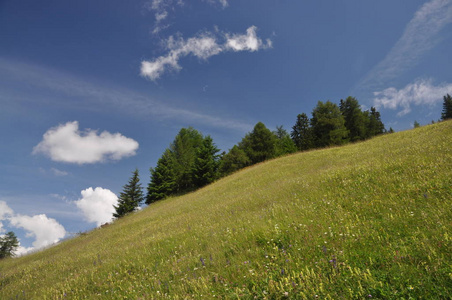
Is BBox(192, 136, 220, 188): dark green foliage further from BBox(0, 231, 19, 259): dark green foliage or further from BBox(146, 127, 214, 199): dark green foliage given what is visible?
BBox(0, 231, 19, 259): dark green foliage

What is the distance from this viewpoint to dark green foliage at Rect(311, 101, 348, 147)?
50.9 meters

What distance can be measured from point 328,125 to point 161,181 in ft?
148

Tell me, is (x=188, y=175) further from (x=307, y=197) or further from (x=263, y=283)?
(x=263, y=283)

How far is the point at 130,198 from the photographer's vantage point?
3966 cm

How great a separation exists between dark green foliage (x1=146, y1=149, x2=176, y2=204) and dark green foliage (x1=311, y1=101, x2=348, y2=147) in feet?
130

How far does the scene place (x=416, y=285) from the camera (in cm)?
260

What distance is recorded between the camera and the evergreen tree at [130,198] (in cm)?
3840

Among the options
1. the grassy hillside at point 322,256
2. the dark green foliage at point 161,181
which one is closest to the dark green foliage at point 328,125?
the dark green foliage at point 161,181

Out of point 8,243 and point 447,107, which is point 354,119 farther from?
point 8,243

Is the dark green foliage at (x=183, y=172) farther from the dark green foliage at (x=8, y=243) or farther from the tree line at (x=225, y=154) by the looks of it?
the dark green foliage at (x=8, y=243)

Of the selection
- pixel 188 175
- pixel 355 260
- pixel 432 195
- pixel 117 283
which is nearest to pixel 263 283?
pixel 355 260

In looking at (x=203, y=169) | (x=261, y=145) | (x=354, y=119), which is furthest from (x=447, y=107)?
(x=203, y=169)

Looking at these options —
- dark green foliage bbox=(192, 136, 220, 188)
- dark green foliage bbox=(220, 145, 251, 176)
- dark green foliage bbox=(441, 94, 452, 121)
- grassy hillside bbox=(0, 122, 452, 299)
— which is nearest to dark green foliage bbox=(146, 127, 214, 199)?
dark green foliage bbox=(192, 136, 220, 188)

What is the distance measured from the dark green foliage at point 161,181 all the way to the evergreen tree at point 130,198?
2.17 m
